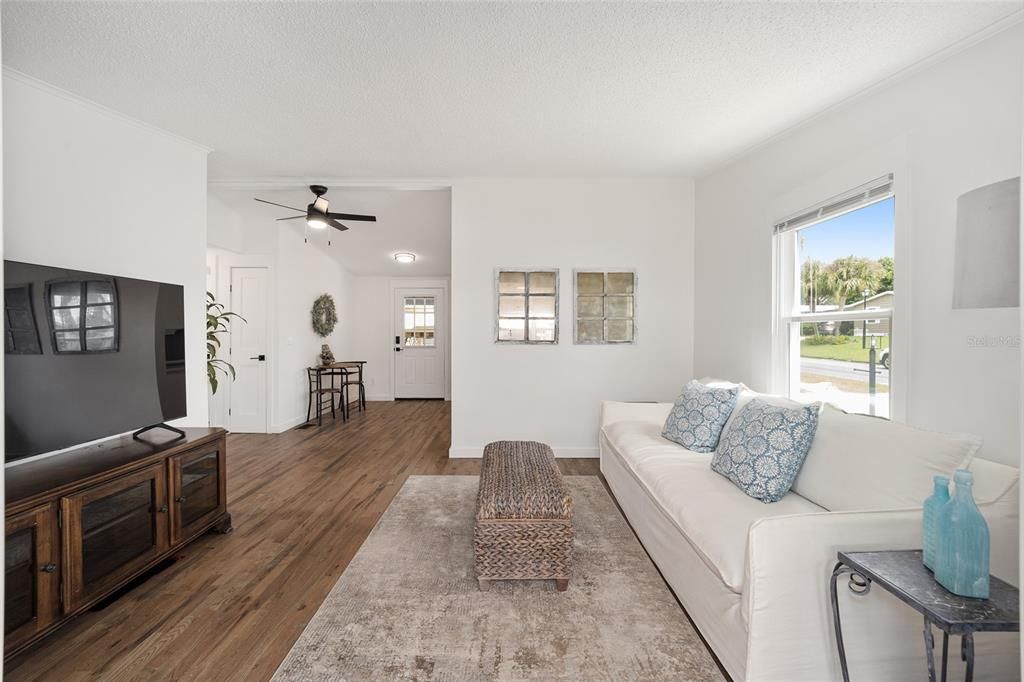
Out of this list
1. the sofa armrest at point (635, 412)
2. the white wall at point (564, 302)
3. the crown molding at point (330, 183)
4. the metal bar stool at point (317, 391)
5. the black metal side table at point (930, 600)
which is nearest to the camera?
the black metal side table at point (930, 600)

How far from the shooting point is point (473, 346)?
4055mm

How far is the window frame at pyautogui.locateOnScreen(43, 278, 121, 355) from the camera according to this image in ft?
6.19

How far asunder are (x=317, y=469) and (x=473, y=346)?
5.57 feet

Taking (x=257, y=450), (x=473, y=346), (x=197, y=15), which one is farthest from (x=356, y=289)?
(x=197, y=15)

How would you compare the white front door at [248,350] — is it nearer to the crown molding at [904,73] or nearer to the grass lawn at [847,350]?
the crown molding at [904,73]

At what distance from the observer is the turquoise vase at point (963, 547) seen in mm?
1131

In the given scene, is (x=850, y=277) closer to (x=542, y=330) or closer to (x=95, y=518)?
(x=542, y=330)

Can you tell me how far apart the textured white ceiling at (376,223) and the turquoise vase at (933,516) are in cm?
395

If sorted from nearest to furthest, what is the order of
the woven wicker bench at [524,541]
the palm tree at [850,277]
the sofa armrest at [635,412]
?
the woven wicker bench at [524,541] < the palm tree at [850,277] < the sofa armrest at [635,412]

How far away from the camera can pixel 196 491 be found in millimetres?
2344

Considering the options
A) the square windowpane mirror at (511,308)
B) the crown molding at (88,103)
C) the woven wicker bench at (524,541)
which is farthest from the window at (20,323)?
the square windowpane mirror at (511,308)

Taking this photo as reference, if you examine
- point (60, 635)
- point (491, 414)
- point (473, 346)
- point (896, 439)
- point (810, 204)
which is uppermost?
point (810, 204)

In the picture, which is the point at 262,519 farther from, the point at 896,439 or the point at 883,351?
the point at 883,351

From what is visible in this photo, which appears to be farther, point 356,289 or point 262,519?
point 356,289
